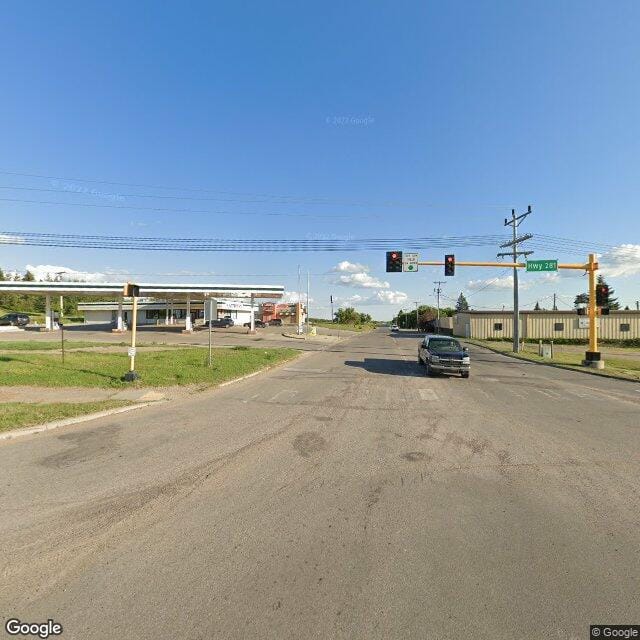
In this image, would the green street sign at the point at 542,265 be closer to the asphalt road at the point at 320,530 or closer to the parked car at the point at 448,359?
the parked car at the point at 448,359

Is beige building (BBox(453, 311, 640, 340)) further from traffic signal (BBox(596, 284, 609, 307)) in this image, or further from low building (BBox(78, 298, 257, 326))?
low building (BBox(78, 298, 257, 326))

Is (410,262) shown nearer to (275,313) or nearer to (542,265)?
(542,265)

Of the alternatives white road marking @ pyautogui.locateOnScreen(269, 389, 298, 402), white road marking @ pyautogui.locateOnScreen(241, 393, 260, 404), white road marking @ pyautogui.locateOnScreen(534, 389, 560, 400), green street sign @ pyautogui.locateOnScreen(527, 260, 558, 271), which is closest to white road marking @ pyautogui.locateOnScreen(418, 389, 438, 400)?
white road marking @ pyautogui.locateOnScreen(534, 389, 560, 400)

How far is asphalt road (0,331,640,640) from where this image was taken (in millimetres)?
2895

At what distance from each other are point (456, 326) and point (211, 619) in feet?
211

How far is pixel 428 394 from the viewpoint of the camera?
42.1 ft

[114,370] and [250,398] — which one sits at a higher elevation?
[114,370]

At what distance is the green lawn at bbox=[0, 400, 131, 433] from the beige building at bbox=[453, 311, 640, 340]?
161ft

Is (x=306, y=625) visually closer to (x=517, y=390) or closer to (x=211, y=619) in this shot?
(x=211, y=619)

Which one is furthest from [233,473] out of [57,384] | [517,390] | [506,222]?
[506,222]

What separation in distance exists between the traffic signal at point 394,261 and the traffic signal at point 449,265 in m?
2.45

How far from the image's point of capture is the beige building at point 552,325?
47000 millimetres

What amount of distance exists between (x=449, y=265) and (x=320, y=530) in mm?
19090

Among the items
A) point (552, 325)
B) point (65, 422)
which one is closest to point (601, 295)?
point (65, 422)
